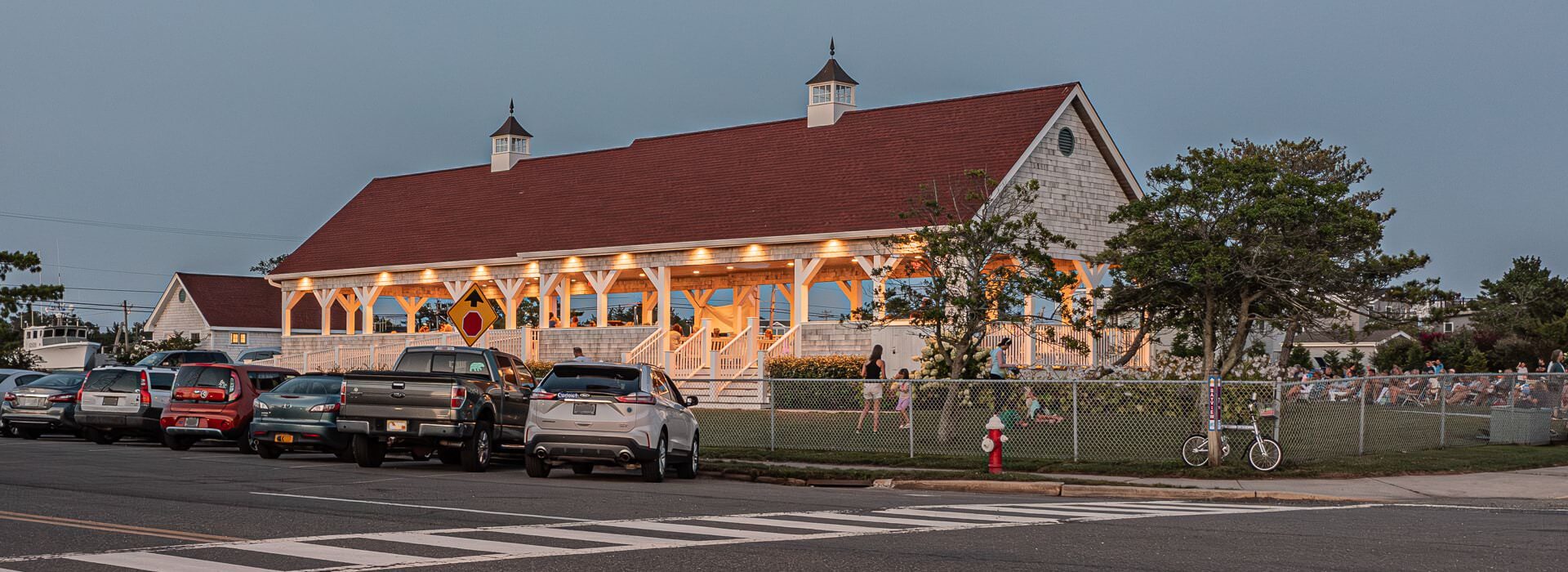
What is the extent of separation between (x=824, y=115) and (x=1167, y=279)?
1795 centimetres

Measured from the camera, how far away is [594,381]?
1986cm

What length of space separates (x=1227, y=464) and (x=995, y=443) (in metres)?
3.16

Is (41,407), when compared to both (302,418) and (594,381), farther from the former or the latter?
(594,381)

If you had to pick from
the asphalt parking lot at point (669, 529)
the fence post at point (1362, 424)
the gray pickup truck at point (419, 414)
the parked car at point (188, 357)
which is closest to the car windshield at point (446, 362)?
the gray pickup truck at point (419, 414)

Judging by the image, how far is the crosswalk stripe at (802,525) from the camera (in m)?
13.2

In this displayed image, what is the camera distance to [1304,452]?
21203 millimetres

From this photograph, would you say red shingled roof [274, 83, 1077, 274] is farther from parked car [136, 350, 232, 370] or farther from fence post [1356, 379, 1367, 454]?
fence post [1356, 379, 1367, 454]

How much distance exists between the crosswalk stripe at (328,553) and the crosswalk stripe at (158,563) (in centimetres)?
62

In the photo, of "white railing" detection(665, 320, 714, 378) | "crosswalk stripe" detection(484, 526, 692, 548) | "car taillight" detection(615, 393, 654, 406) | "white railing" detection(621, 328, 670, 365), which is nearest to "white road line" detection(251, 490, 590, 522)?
"crosswalk stripe" detection(484, 526, 692, 548)

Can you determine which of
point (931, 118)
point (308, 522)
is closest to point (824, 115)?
point (931, 118)

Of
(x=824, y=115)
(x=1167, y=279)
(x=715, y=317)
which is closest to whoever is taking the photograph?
(x=1167, y=279)

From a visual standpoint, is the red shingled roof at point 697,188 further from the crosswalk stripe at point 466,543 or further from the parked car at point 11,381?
the crosswalk stripe at point 466,543

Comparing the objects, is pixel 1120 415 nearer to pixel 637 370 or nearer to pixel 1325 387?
pixel 1325 387

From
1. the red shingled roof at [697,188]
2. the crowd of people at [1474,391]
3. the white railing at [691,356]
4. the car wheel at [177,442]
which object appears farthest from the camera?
the white railing at [691,356]
